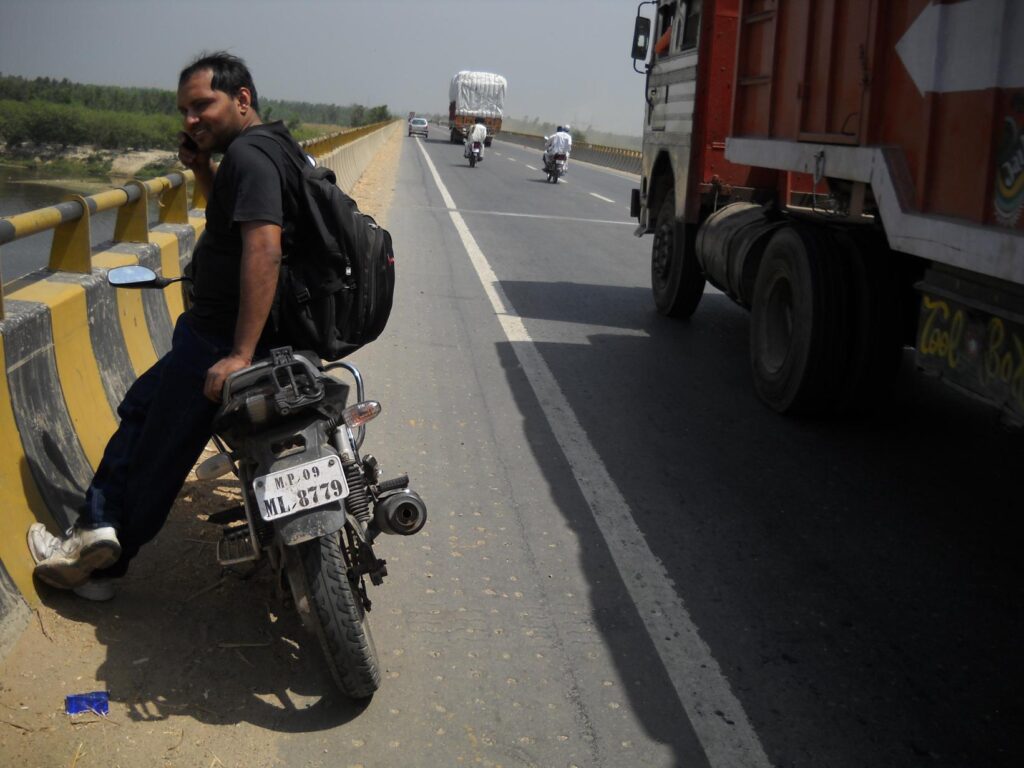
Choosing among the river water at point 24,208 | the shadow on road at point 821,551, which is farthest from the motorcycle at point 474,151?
the river water at point 24,208

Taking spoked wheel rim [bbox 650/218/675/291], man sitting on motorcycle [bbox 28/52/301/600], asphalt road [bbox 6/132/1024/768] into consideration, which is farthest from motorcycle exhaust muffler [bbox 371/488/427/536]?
spoked wheel rim [bbox 650/218/675/291]

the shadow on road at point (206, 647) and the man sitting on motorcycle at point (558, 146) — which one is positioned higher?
the man sitting on motorcycle at point (558, 146)

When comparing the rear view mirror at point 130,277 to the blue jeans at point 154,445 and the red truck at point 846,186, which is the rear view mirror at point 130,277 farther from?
the red truck at point 846,186

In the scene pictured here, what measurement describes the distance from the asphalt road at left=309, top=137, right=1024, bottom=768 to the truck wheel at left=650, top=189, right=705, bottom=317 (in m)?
1.31

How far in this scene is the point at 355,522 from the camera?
11.9 feet

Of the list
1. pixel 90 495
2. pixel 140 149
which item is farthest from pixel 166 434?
pixel 140 149

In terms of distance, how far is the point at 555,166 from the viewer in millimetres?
32031

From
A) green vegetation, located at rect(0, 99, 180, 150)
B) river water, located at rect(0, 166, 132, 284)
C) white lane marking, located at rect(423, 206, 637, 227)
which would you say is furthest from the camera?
white lane marking, located at rect(423, 206, 637, 227)

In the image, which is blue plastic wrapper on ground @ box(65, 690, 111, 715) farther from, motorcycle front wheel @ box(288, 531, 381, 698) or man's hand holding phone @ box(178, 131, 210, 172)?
man's hand holding phone @ box(178, 131, 210, 172)

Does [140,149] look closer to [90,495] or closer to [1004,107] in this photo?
[90,495]

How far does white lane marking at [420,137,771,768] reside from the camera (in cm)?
349

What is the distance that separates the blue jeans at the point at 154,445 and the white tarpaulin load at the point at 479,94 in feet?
195

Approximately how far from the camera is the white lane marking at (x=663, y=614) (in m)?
3.49

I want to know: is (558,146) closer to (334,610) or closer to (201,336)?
(201,336)
